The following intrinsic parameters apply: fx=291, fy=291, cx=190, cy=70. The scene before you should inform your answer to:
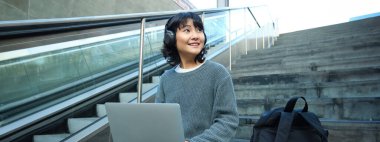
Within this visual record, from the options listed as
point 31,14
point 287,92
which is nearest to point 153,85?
point 287,92

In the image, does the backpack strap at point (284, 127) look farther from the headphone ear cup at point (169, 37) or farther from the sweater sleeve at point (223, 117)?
the headphone ear cup at point (169, 37)

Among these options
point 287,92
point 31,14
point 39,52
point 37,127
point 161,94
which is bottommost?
point 37,127

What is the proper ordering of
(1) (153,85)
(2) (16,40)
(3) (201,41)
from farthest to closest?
(1) (153,85), (2) (16,40), (3) (201,41)

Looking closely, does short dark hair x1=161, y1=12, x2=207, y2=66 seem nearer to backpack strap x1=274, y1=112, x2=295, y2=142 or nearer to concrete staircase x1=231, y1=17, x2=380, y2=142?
backpack strap x1=274, y1=112, x2=295, y2=142

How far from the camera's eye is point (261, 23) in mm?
6270

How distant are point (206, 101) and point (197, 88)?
0.07 metres

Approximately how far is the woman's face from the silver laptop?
42 cm

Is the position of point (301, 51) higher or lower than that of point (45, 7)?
lower

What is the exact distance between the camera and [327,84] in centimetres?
247

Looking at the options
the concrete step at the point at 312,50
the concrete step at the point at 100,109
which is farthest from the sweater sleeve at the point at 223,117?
the concrete step at the point at 312,50

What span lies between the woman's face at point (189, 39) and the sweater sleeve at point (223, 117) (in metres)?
0.21

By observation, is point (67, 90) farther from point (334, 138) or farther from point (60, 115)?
point (334, 138)

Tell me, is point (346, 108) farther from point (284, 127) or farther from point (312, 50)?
point (312, 50)

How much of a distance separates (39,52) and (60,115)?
694mm
